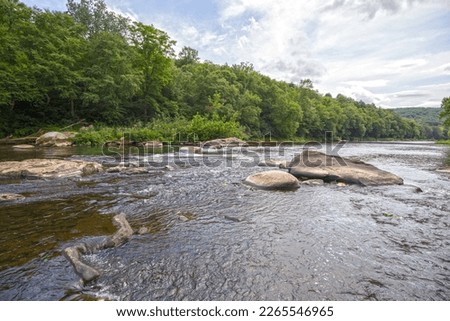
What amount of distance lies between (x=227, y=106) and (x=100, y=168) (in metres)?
35.5

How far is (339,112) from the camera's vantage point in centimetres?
8881

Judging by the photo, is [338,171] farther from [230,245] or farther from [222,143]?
[222,143]

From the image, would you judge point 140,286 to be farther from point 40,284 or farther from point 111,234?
point 111,234

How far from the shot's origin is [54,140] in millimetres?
25156

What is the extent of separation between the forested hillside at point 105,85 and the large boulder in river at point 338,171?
22724mm

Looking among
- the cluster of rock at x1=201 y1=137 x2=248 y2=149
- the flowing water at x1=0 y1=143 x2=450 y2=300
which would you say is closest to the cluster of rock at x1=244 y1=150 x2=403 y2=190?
the flowing water at x1=0 y1=143 x2=450 y2=300

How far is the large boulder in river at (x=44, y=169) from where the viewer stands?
32.2ft

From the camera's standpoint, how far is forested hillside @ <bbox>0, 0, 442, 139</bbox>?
30688mm

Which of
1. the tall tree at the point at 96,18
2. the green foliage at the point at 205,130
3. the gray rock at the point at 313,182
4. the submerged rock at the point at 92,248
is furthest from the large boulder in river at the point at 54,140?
the tall tree at the point at 96,18

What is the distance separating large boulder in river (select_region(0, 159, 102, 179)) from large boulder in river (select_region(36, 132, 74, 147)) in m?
15.8

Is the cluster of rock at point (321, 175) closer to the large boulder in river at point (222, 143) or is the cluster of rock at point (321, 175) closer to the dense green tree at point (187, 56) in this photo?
the large boulder in river at point (222, 143)

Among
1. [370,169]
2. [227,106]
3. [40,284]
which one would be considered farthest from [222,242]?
[227,106]

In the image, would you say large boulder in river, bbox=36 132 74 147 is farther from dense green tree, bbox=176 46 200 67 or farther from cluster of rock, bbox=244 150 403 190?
dense green tree, bbox=176 46 200 67

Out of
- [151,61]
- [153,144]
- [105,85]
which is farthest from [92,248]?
[151,61]
